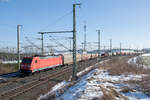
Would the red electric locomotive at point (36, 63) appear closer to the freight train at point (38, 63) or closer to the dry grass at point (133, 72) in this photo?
the freight train at point (38, 63)

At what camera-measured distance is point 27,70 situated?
19.5 meters

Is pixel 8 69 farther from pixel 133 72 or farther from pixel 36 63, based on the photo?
pixel 133 72

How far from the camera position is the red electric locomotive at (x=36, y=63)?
63.8 feet

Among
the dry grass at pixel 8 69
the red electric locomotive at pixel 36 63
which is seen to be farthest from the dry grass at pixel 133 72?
the dry grass at pixel 8 69

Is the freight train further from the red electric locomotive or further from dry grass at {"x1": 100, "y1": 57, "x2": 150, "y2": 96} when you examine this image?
dry grass at {"x1": 100, "y1": 57, "x2": 150, "y2": 96}

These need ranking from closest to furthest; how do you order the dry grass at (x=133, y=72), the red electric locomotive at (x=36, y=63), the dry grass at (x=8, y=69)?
1. the dry grass at (x=133, y=72)
2. the red electric locomotive at (x=36, y=63)
3. the dry grass at (x=8, y=69)

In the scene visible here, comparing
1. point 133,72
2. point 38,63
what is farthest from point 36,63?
point 133,72

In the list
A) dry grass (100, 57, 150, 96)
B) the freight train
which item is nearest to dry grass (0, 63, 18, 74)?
the freight train

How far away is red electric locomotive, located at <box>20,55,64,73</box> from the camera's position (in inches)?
766

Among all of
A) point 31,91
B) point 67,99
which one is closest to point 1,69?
point 31,91

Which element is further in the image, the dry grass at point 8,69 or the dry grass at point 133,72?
the dry grass at point 8,69

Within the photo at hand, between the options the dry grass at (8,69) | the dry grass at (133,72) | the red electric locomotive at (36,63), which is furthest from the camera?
the dry grass at (8,69)

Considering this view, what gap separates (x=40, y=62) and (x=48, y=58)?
263 cm

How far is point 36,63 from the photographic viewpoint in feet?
67.5
